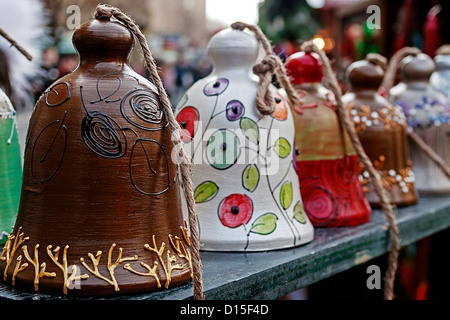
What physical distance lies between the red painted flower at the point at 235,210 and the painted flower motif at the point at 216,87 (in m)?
0.23

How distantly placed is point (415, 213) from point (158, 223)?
3.12ft

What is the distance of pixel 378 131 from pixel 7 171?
1.03 m

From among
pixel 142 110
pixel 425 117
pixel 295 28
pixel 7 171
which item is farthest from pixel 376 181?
pixel 295 28

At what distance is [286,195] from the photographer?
1244 mm

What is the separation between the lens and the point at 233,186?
1.20 m

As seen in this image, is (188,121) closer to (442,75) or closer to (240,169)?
(240,169)

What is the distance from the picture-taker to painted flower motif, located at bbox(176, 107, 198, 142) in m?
1.22

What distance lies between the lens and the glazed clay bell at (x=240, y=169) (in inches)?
46.6

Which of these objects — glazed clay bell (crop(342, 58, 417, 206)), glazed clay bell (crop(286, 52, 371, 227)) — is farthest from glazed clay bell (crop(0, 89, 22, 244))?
glazed clay bell (crop(342, 58, 417, 206))

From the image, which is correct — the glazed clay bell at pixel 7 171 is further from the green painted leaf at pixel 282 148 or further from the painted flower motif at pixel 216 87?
the green painted leaf at pixel 282 148

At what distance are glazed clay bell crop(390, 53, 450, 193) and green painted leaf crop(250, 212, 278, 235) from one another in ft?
2.99
